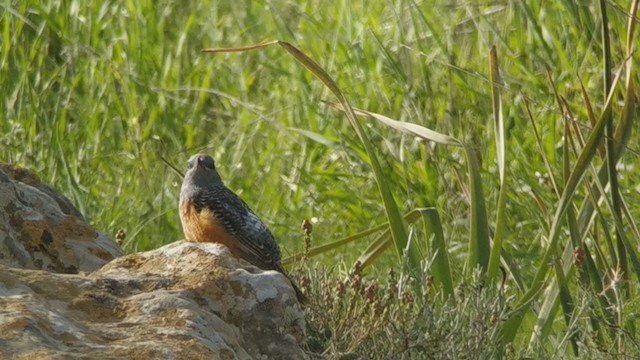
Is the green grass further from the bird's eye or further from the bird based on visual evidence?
the bird

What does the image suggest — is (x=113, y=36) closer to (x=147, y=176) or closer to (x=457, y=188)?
(x=147, y=176)

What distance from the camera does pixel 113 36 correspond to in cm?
754

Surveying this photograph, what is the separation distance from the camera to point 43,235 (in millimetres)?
3828

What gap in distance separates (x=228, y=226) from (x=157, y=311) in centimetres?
182

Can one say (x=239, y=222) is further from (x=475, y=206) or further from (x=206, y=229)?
(x=475, y=206)

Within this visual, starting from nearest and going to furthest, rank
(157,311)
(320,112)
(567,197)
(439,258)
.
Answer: (157,311) → (567,197) → (439,258) → (320,112)

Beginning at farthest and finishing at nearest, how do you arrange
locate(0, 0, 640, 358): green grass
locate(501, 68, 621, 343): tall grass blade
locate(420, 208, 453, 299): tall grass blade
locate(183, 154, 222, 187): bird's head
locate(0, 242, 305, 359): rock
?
locate(0, 0, 640, 358): green grass
locate(183, 154, 222, 187): bird's head
locate(420, 208, 453, 299): tall grass blade
locate(501, 68, 621, 343): tall grass blade
locate(0, 242, 305, 359): rock

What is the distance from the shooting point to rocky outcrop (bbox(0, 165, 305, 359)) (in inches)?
108

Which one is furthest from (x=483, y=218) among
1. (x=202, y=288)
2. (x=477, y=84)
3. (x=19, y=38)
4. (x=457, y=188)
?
(x=19, y=38)

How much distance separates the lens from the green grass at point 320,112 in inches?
238

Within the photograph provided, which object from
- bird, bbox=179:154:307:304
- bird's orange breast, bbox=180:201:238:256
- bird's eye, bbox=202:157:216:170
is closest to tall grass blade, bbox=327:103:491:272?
bird, bbox=179:154:307:304

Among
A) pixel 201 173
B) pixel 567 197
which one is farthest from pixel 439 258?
pixel 201 173

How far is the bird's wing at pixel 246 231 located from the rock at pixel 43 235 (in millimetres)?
732

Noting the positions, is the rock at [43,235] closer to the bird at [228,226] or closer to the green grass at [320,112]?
the bird at [228,226]
